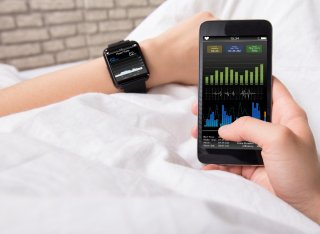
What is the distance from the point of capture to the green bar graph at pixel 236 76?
0.56 m

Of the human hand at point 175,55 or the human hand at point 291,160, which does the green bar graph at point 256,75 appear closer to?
the human hand at point 291,160

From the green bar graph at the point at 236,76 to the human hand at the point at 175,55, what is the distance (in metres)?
0.19

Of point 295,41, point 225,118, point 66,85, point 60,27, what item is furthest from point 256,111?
point 60,27

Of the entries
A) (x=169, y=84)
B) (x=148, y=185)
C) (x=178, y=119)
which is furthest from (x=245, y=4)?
(x=148, y=185)

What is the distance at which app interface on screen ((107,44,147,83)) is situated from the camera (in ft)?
2.35

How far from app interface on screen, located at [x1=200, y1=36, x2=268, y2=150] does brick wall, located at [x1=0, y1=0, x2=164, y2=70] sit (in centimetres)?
153

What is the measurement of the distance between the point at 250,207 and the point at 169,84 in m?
0.45

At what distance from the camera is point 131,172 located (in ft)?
1.22

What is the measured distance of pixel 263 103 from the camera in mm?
549

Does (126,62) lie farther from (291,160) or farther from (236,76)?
(291,160)

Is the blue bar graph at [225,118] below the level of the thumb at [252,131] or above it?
below

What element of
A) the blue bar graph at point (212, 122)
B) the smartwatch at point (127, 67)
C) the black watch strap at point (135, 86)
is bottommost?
the blue bar graph at point (212, 122)

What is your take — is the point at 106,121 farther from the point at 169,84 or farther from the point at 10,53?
the point at 10,53

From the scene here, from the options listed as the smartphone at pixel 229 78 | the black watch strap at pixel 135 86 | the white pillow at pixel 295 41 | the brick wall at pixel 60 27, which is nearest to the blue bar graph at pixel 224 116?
the smartphone at pixel 229 78
